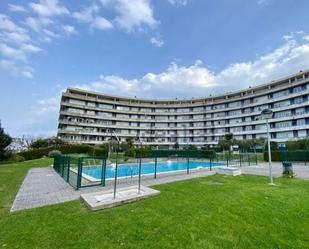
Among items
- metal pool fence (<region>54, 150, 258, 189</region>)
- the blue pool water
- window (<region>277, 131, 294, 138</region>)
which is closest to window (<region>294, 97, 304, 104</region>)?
window (<region>277, 131, 294, 138</region>)

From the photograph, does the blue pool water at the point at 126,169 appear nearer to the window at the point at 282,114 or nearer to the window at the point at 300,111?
the window at the point at 300,111

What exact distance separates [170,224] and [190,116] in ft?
222

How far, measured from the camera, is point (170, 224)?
15.6ft

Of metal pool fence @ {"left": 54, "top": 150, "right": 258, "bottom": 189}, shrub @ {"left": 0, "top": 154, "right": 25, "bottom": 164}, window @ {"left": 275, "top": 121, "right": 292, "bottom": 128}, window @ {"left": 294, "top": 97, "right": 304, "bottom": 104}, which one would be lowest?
shrub @ {"left": 0, "top": 154, "right": 25, "bottom": 164}

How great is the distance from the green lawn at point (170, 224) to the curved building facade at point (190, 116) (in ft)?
140

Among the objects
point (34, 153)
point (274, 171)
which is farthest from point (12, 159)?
point (274, 171)

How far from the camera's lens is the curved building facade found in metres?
47.4

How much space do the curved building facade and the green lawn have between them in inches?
1680

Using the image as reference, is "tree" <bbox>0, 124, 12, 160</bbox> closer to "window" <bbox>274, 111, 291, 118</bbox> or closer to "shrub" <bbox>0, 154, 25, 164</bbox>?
"shrub" <bbox>0, 154, 25, 164</bbox>

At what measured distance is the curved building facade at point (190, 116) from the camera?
47.4 metres

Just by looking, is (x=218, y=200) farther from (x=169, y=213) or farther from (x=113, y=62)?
(x=113, y=62)

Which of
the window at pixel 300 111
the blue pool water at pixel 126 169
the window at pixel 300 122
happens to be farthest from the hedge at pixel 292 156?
the window at pixel 300 111

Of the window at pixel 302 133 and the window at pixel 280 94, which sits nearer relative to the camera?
the window at pixel 302 133

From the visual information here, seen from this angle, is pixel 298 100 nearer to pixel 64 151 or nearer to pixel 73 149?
pixel 73 149
